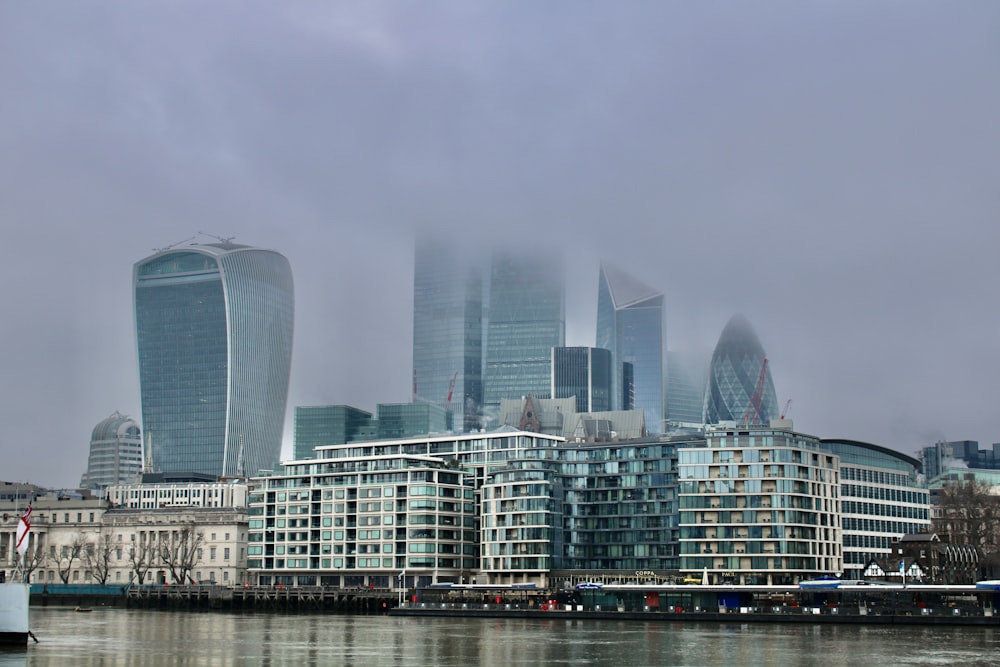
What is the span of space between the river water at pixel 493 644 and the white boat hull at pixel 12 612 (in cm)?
258

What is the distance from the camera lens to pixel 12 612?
106 metres

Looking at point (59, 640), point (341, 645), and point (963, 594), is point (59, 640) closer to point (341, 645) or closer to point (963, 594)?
point (341, 645)

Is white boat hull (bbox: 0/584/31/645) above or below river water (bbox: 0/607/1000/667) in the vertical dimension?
above

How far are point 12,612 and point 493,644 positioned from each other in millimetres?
41921

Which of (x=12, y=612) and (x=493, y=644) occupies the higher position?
(x=12, y=612)

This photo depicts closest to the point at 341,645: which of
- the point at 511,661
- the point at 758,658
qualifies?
the point at 511,661

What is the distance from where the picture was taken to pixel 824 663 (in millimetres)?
99688

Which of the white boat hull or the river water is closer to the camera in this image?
the river water

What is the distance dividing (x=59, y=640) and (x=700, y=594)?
3591 inches

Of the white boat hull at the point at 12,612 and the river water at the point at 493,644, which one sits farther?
the white boat hull at the point at 12,612

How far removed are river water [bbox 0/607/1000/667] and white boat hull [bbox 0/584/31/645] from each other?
2580 mm

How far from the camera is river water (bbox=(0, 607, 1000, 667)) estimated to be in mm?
101125

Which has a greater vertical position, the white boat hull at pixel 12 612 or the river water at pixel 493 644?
the white boat hull at pixel 12 612

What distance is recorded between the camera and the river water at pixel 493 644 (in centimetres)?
10112
